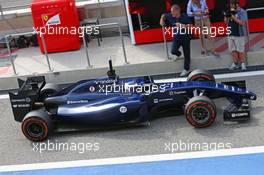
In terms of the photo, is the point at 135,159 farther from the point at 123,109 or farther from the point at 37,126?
the point at 37,126

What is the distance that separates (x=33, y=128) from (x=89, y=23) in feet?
17.4

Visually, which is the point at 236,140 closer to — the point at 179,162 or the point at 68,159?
the point at 179,162

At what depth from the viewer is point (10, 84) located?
12.9m

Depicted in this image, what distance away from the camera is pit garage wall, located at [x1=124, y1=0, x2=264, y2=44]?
13.6 m

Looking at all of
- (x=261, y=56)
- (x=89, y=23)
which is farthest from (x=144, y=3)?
(x=261, y=56)

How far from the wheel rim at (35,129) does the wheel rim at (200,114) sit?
2901 millimetres

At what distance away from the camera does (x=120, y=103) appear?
966 cm

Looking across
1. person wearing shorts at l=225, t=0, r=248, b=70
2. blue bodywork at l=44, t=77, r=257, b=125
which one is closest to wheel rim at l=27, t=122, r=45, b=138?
blue bodywork at l=44, t=77, r=257, b=125

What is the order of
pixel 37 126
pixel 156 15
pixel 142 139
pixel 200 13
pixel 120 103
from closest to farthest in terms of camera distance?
1. pixel 142 139
2. pixel 120 103
3. pixel 37 126
4. pixel 200 13
5. pixel 156 15

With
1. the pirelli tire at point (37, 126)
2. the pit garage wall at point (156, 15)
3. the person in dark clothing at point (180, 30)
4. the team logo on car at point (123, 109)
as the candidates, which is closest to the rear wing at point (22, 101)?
the pirelli tire at point (37, 126)

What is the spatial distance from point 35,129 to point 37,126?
9 centimetres

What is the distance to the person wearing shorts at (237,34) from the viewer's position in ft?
37.6

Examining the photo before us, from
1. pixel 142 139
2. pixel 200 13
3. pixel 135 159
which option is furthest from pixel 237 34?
pixel 135 159

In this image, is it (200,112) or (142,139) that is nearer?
(200,112)
